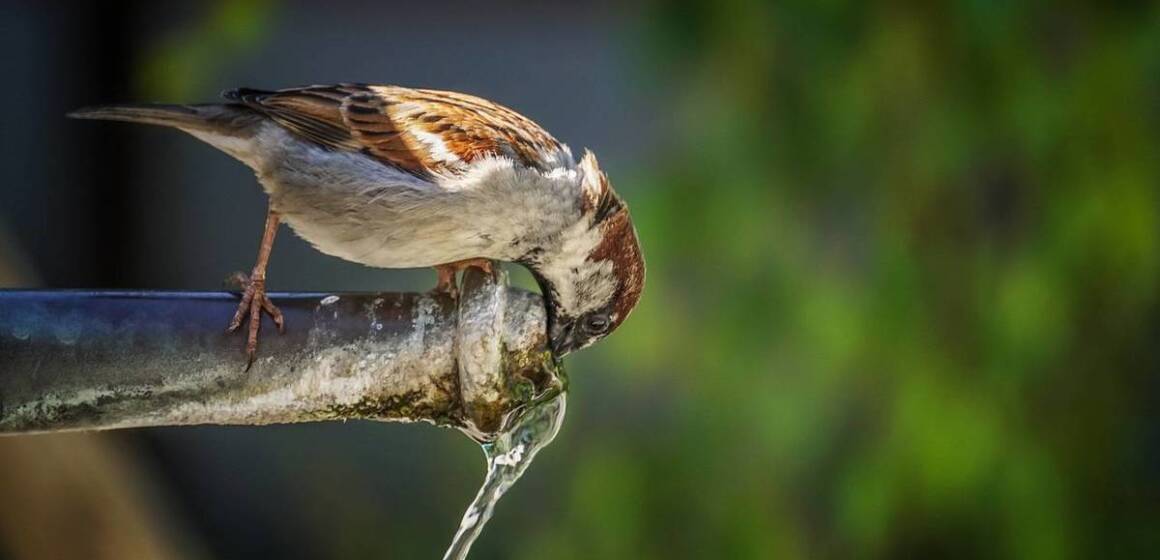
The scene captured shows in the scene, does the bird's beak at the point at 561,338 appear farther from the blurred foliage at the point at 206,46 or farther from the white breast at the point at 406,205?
the blurred foliage at the point at 206,46

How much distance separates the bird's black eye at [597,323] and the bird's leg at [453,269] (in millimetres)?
102

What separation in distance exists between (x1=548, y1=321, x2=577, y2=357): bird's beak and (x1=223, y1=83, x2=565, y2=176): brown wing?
0.72ft

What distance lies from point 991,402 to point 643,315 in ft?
1.92

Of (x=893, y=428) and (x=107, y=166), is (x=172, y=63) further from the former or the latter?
(x=893, y=428)

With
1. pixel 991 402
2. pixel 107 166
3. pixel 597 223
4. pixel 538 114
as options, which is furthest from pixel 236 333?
pixel 107 166

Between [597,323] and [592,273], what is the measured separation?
5 centimetres

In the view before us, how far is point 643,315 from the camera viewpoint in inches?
90.3

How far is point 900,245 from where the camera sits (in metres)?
2.22

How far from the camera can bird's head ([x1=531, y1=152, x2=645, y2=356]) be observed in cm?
126

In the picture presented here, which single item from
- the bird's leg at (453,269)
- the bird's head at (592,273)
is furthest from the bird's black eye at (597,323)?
the bird's leg at (453,269)

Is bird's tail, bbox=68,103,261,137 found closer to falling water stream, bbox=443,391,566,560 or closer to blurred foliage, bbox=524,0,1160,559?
falling water stream, bbox=443,391,566,560

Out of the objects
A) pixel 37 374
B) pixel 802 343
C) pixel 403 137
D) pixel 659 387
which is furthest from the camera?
pixel 659 387

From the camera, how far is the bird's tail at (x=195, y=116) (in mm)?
1499

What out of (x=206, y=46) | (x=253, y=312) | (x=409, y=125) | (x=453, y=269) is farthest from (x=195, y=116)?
(x=206, y=46)
